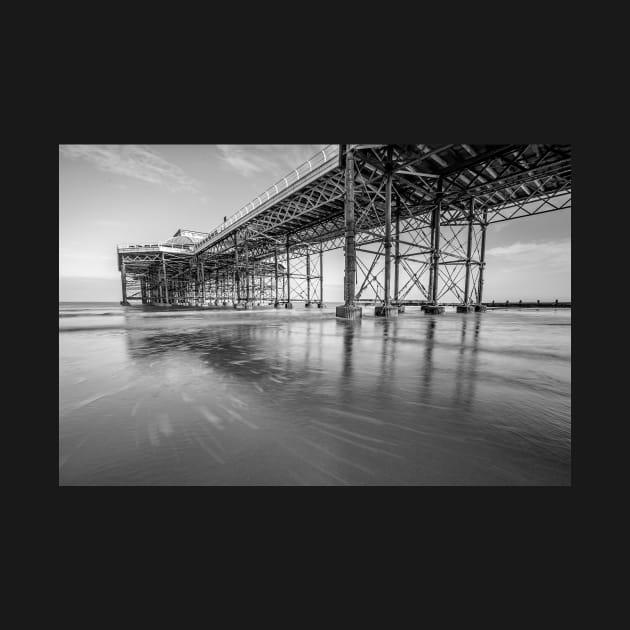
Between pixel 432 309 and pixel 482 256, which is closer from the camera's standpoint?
pixel 432 309

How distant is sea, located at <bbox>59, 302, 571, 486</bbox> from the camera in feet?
4.47

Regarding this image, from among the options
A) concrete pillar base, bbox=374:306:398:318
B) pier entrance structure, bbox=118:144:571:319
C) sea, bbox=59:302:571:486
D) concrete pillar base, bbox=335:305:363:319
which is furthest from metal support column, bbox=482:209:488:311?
sea, bbox=59:302:571:486

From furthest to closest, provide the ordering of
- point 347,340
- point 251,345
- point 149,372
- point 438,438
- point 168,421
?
point 347,340 < point 251,345 < point 149,372 < point 168,421 < point 438,438

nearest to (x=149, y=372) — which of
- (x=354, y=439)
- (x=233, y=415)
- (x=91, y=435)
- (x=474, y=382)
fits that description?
(x=91, y=435)

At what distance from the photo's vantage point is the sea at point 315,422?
1363 millimetres

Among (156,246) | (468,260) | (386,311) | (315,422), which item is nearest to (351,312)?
(386,311)

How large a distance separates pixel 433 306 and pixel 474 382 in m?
12.9

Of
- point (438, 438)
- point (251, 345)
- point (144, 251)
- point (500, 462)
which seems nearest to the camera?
point (500, 462)

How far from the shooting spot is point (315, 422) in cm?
183

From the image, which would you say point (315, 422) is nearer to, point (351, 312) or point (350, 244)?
point (351, 312)

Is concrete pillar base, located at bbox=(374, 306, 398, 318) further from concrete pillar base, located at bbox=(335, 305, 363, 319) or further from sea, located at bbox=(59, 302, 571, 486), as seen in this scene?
sea, located at bbox=(59, 302, 571, 486)

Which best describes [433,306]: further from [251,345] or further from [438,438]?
[438,438]

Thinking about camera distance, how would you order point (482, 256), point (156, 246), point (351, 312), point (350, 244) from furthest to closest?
1. point (156, 246)
2. point (482, 256)
3. point (351, 312)
4. point (350, 244)

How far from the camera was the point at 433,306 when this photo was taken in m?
14.5
